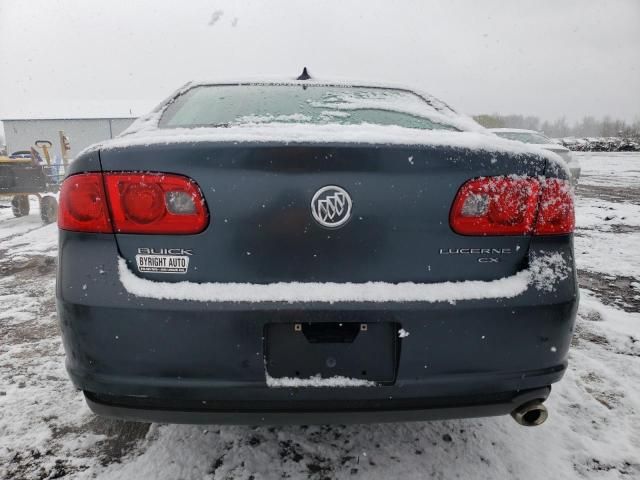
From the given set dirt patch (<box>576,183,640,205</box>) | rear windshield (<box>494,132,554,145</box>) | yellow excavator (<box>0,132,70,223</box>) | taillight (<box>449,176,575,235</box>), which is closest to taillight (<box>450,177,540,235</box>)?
taillight (<box>449,176,575,235</box>)

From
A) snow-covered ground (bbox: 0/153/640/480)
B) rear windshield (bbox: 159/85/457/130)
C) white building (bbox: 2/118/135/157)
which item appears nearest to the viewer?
snow-covered ground (bbox: 0/153/640/480)

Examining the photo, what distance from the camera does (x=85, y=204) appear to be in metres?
1.35

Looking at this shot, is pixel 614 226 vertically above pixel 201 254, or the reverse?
pixel 201 254

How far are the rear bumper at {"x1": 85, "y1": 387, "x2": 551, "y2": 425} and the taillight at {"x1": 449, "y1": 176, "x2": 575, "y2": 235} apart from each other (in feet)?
1.77

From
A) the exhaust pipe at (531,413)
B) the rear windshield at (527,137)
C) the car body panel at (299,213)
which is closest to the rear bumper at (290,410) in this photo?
the exhaust pipe at (531,413)

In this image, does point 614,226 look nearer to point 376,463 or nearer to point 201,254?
point 376,463

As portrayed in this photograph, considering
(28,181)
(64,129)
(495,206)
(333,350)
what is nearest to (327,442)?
(333,350)

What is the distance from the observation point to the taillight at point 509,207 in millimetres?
1351

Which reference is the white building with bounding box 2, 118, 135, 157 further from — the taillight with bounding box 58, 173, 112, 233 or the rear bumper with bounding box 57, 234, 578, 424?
the rear bumper with bounding box 57, 234, 578, 424

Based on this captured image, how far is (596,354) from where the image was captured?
2.70 m

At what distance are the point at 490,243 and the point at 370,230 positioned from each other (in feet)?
1.28

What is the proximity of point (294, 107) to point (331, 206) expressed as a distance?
87cm

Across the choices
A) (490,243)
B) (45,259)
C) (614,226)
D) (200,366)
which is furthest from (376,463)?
(614,226)

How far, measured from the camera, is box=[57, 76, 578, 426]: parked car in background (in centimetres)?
129
